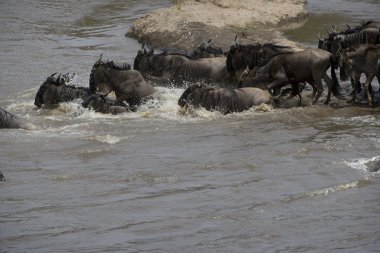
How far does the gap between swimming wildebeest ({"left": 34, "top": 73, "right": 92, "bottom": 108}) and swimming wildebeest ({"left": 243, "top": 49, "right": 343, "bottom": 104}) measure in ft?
10.6

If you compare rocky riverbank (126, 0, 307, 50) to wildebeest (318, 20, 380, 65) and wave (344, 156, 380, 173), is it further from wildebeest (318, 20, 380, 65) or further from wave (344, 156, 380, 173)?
wave (344, 156, 380, 173)

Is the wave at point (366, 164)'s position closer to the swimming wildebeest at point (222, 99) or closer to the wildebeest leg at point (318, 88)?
the swimming wildebeest at point (222, 99)

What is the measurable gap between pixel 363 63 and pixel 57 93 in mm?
5608

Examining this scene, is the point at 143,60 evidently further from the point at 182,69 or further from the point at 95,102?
the point at 95,102

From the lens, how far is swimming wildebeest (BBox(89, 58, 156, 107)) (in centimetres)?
1550

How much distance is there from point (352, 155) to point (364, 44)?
4.78 meters

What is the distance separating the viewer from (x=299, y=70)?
15.0 metres

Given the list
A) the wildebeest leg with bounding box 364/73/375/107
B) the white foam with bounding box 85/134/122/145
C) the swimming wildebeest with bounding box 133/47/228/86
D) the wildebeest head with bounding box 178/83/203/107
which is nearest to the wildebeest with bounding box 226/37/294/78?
the swimming wildebeest with bounding box 133/47/228/86

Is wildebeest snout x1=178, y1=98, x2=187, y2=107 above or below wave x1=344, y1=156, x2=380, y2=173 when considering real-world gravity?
below

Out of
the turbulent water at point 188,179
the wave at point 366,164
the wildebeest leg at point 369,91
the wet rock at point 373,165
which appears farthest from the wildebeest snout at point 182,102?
the wet rock at point 373,165

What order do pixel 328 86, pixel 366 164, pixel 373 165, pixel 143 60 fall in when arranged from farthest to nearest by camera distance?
1. pixel 143 60
2. pixel 328 86
3. pixel 366 164
4. pixel 373 165

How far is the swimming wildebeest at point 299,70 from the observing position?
14945 mm

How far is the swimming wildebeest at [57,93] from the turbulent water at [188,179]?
0.28 meters

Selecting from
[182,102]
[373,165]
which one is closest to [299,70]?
[182,102]
